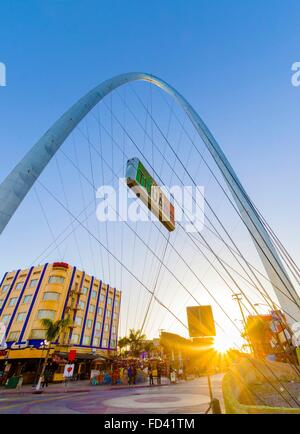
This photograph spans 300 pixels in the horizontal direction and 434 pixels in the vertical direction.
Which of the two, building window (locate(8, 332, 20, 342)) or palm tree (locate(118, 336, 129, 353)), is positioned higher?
palm tree (locate(118, 336, 129, 353))

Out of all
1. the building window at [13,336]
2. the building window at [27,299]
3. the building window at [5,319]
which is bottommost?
the building window at [13,336]

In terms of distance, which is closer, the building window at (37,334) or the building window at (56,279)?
the building window at (37,334)

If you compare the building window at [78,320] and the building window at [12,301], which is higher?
the building window at [12,301]

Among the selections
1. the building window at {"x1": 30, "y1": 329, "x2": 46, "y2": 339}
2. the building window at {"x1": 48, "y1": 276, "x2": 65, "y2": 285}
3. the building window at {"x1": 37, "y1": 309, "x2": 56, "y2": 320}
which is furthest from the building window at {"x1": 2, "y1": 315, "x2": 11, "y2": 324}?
the building window at {"x1": 48, "y1": 276, "x2": 65, "y2": 285}

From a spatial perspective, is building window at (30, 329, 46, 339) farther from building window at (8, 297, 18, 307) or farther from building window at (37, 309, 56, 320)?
building window at (8, 297, 18, 307)

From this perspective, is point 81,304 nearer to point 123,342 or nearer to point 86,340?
point 86,340

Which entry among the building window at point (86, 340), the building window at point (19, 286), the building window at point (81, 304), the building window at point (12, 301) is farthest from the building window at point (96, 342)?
the building window at point (19, 286)

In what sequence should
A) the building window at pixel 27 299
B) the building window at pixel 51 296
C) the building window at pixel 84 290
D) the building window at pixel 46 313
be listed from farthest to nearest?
1. the building window at pixel 84 290
2. the building window at pixel 27 299
3. the building window at pixel 51 296
4. the building window at pixel 46 313

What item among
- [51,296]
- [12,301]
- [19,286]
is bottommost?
[12,301]

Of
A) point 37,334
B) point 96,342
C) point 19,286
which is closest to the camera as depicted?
point 37,334

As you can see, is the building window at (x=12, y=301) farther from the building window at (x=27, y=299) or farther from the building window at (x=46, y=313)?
the building window at (x=46, y=313)

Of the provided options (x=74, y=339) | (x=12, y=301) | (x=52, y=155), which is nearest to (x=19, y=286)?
(x=12, y=301)

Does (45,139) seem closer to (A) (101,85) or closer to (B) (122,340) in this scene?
(A) (101,85)
